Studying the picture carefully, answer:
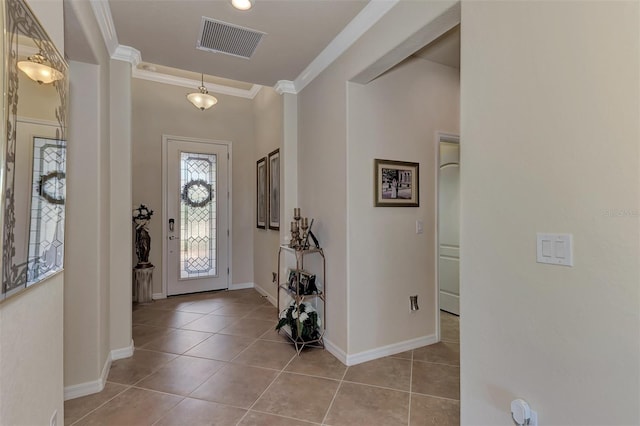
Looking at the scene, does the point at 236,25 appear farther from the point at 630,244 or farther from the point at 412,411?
the point at 412,411

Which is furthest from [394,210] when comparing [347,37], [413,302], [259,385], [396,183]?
[259,385]

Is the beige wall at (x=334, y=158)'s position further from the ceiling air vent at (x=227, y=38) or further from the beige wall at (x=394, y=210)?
the ceiling air vent at (x=227, y=38)

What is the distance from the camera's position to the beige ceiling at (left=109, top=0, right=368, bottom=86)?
2.14 meters

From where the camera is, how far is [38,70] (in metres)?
1.12

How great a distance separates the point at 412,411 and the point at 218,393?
4.33 ft

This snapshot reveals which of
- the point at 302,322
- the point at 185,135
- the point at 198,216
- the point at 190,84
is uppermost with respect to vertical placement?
the point at 190,84

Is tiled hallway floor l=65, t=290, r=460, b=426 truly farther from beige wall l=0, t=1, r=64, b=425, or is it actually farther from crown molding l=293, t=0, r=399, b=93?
crown molding l=293, t=0, r=399, b=93

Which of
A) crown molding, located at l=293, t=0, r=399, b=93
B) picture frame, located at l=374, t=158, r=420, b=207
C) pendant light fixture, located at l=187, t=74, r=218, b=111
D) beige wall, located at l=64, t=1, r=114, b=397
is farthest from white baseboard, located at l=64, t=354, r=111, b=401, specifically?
crown molding, located at l=293, t=0, r=399, b=93

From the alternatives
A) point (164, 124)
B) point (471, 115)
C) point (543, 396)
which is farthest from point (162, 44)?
point (543, 396)

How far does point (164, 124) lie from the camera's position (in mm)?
4566

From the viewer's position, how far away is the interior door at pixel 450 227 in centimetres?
381

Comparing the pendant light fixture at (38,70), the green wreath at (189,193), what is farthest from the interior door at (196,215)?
the pendant light fixture at (38,70)

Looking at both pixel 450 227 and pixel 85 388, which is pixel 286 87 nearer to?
pixel 450 227

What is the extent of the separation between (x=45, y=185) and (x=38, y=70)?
426 millimetres
